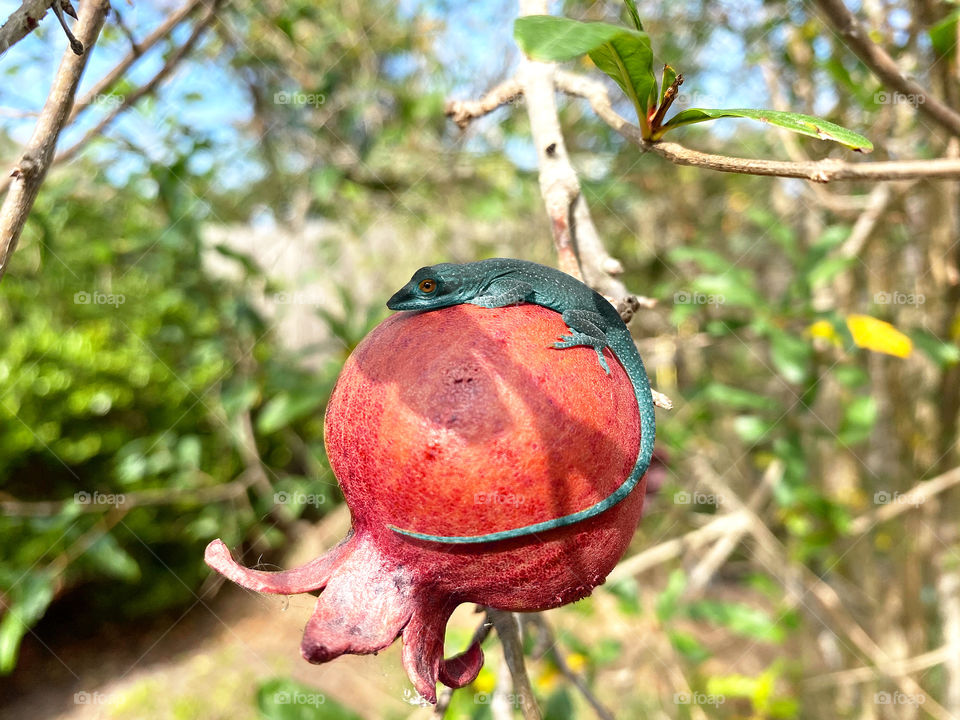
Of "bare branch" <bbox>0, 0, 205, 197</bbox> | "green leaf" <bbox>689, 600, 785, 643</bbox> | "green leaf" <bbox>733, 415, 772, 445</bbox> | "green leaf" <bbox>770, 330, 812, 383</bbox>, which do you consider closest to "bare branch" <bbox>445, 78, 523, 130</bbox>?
"bare branch" <bbox>0, 0, 205, 197</bbox>

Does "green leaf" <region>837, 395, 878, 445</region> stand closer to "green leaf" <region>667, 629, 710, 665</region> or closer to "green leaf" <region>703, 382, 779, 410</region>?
"green leaf" <region>703, 382, 779, 410</region>

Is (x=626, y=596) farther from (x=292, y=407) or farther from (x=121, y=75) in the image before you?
(x=121, y=75)

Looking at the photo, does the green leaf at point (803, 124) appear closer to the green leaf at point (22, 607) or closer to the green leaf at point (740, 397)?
the green leaf at point (740, 397)

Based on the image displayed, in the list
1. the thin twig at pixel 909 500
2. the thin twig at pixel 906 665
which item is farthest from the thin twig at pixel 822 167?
the thin twig at pixel 906 665

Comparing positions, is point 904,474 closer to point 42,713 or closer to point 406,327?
point 406,327

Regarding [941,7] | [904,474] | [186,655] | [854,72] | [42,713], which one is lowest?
[186,655]

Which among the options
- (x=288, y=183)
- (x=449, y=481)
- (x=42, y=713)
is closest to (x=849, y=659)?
(x=449, y=481)
